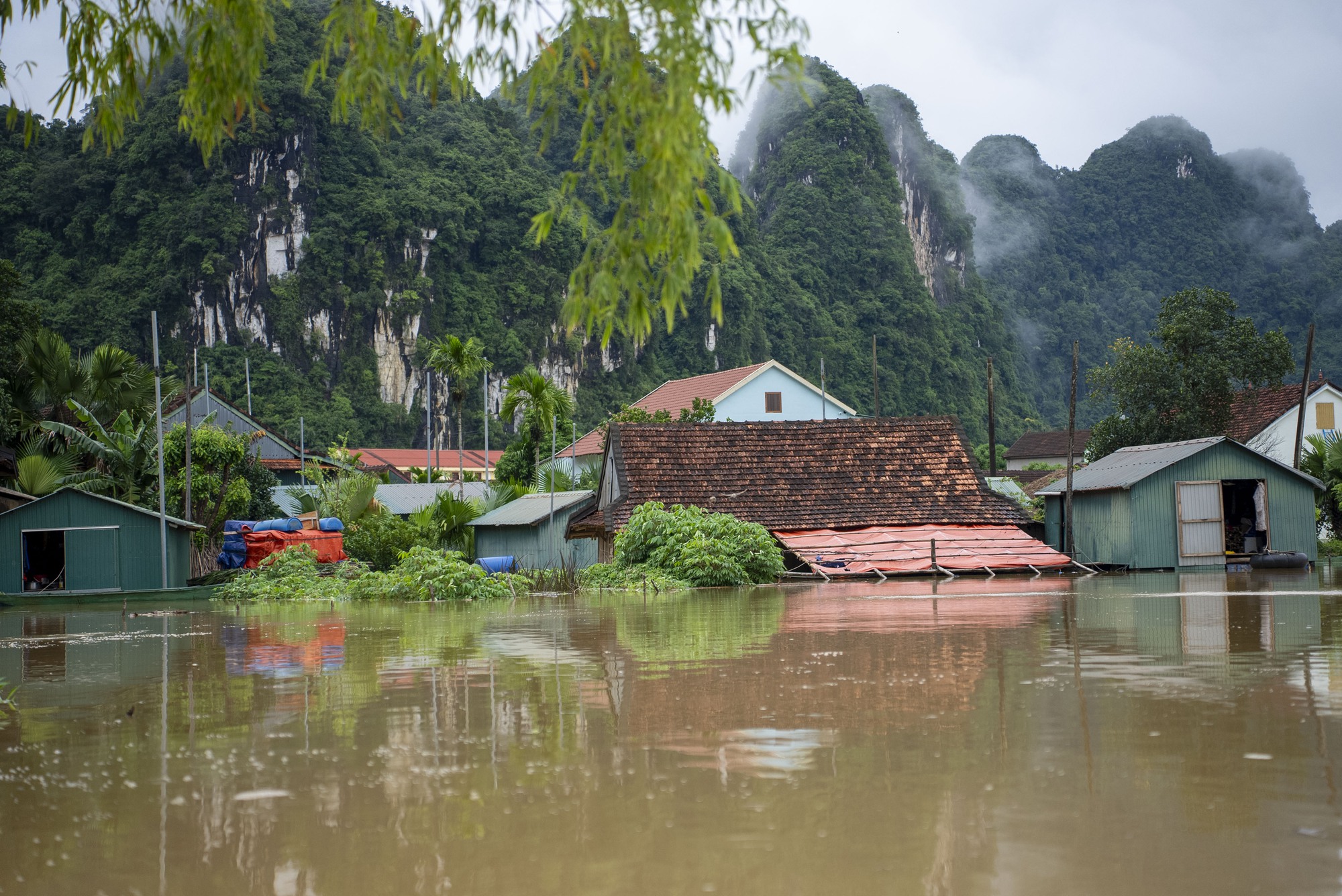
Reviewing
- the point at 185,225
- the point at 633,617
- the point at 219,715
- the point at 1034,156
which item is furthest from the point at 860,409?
the point at 219,715

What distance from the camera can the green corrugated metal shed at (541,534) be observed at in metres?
31.2

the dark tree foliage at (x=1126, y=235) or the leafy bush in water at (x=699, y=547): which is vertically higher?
the dark tree foliage at (x=1126, y=235)

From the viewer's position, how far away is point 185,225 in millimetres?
81125

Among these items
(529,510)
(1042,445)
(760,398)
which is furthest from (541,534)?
(1042,445)

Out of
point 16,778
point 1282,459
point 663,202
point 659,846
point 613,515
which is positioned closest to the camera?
point 659,846

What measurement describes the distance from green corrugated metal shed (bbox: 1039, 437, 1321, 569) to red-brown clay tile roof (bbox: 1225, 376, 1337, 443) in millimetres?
13221

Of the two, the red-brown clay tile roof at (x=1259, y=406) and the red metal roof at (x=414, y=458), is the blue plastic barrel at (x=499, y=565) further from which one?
the red metal roof at (x=414, y=458)

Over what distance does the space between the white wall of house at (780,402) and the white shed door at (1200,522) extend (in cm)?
2603

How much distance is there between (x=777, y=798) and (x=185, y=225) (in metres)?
83.6

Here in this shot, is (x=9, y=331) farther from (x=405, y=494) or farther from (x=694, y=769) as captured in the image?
(x=694, y=769)

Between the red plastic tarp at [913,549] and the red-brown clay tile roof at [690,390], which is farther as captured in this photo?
the red-brown clay tile roof at [690,390]

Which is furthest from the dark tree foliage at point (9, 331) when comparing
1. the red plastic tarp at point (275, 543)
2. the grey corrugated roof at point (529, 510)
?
the grey corrugated roof at point (529, 510)

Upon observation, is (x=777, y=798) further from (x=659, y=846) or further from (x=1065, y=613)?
(x=1065, y=613)

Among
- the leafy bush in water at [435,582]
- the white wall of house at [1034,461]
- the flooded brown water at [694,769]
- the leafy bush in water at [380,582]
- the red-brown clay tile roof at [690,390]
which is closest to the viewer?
the flooded brown water at [694,769]
